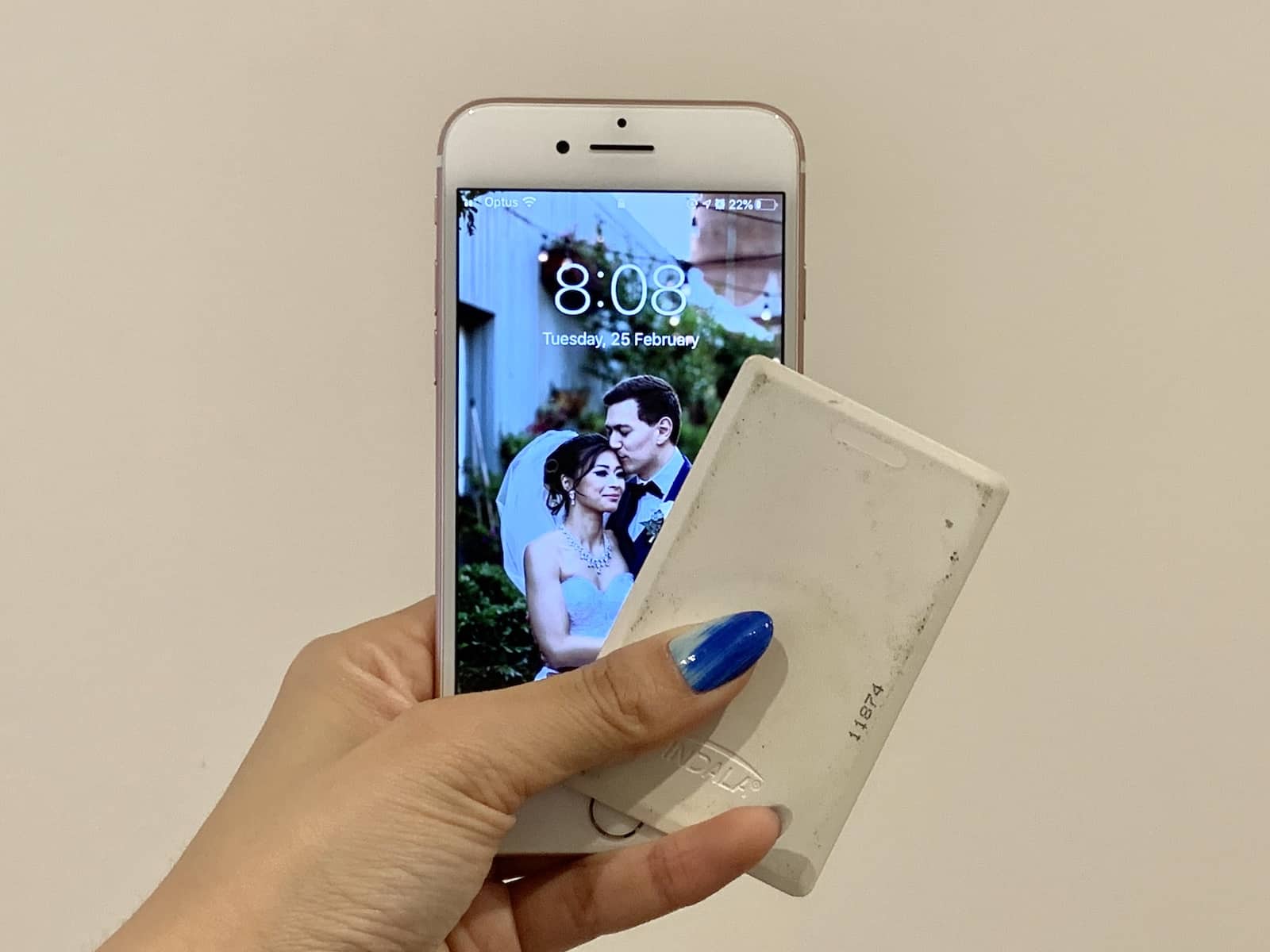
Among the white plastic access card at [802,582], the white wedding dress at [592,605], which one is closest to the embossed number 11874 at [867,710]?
the white plastic access card at [802,582]

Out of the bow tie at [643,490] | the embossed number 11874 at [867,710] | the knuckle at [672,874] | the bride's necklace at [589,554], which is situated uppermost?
the bow tie at [643,490]

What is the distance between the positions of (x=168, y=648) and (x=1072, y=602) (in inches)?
17.4

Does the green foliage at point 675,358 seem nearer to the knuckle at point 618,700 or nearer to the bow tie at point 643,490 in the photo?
the bow tie at point 643,490

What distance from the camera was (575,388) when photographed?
0.37m

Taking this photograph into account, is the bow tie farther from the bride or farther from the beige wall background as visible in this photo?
the beige wall background

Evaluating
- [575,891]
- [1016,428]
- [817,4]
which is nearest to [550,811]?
[575,891]

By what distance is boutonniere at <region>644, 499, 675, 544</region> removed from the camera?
364 millimetres

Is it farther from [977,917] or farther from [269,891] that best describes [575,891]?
[977,917]

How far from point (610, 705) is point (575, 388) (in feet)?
0.46

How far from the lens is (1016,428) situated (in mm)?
435

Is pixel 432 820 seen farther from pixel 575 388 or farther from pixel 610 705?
pixel 575 388

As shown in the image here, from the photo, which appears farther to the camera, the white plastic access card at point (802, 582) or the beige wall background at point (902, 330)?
the beige wall background at point (902, 330)

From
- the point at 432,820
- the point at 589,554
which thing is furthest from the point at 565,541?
the point at 432,820

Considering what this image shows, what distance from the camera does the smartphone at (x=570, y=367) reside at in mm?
364
